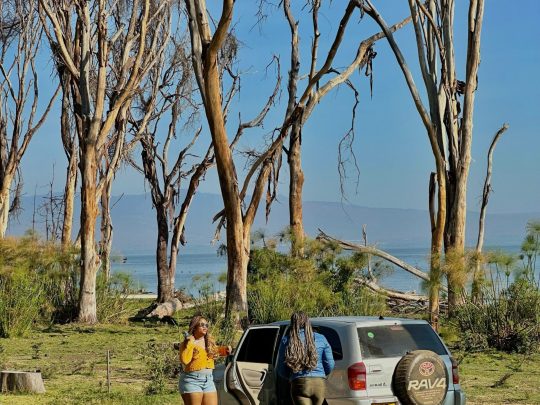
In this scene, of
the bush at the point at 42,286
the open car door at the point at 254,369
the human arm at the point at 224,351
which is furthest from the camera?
the bush at the point at 42,286

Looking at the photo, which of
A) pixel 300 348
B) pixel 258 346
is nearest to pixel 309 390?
pixel 300 348

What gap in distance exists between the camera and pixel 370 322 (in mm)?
10367

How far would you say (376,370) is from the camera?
10.1 metres

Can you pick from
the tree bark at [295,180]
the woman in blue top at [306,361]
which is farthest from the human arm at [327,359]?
the tree bark at [295,180]

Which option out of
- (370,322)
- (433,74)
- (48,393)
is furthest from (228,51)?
(370,322)

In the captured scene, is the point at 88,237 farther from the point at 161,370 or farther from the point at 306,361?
the point at 306,361

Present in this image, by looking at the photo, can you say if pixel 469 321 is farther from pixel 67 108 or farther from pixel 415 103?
pixel 67 108

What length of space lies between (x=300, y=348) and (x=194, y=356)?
1480 mm

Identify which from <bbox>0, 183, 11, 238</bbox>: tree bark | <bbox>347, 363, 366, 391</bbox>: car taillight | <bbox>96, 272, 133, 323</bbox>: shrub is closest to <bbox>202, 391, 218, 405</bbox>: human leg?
<bbox>347, 363, 366, 391</bbox>: car taillight

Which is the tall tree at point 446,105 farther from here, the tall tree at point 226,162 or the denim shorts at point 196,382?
the denim shorts at point 196,382

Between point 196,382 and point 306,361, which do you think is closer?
point 306,361

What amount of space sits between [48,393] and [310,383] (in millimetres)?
5680

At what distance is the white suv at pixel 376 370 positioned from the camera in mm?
10023

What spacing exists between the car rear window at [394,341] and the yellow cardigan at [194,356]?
1554mm
